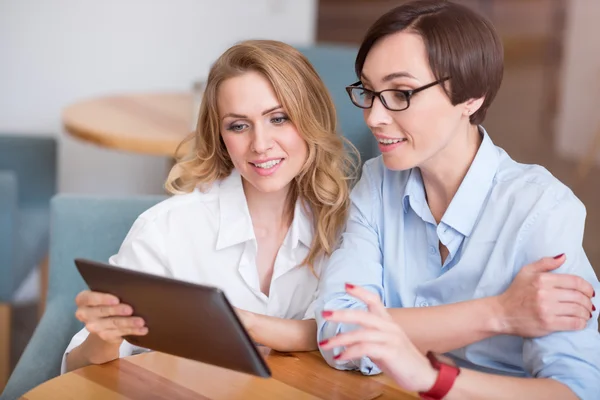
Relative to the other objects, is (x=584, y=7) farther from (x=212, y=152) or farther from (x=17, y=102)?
(x=212, y=152)

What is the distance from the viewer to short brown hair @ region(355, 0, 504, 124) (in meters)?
1.64

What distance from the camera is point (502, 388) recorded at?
1446 mm

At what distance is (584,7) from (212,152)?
17.5ft

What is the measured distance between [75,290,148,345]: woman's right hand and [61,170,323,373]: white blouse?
0.33m

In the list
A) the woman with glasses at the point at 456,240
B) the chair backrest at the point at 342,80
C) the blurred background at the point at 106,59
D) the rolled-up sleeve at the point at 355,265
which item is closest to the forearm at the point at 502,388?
the woman with glasses at the point at 456,240

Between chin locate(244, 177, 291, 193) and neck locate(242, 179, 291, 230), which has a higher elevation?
chin locate(244, 177, 291, 193)

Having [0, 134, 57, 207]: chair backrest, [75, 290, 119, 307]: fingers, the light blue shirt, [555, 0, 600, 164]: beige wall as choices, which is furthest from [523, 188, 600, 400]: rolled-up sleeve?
[555, 0, 600, 164]: beige wall

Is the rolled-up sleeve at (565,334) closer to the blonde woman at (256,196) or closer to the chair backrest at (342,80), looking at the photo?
the blonde woman at (256,196)

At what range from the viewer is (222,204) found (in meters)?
1.96

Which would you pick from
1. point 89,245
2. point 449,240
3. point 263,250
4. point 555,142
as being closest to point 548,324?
point 449,240

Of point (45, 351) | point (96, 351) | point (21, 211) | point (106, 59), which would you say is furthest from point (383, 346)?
point (106, 59)

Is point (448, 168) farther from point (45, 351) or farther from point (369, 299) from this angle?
point (45, 351)

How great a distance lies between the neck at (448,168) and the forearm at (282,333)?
1.22ft

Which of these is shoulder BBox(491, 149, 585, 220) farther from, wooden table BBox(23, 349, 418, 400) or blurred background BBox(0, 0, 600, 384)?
blurred background BBox(0, 0, 600, 384)
